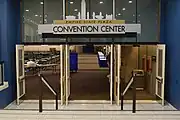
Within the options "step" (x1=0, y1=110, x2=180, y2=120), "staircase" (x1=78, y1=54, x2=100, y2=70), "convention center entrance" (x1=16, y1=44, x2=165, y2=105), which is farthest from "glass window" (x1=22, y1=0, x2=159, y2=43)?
"staircase" (x1=78, y1=54, x2=100, y2=70)

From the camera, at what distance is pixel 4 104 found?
31.6 ft

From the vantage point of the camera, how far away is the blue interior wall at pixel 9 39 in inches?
380

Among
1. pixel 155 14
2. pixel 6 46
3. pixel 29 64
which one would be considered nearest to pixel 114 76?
A: pixel 155 14

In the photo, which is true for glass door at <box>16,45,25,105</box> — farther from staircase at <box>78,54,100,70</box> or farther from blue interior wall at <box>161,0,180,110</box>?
staircase at <box>78,54,100,70</box>

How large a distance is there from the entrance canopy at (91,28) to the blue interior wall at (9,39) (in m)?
1.25

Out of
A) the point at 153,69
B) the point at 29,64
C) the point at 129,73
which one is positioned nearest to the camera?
the point at 153,69

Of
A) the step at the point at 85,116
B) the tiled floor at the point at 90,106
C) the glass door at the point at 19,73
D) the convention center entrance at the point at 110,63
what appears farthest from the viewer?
the glass door at the point at 19,73

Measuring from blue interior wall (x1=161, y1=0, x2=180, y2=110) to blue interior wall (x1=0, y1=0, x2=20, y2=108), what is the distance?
17.7 feet

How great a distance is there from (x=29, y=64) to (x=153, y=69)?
9314 millimetres

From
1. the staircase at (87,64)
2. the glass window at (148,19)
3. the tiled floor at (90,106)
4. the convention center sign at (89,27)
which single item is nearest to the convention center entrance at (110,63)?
the convention center sign at (89,27)

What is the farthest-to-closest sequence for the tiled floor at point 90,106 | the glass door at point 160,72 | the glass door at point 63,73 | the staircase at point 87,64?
the staircase at point 87,64 → the glass door at point 63,73 → the glass door at point 160,72 → the tiled floor at point 90,106

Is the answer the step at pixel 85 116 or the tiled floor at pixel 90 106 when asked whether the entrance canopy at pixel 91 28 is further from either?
the step at pixel 85 116

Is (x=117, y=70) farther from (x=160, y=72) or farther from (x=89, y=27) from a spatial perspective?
(x=89, y=27)

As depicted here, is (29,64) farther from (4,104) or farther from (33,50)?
(4,104)
